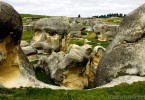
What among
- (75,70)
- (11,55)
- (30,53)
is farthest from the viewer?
(30,53)

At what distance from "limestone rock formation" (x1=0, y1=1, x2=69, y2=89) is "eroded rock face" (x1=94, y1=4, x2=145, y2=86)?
5.36 meters

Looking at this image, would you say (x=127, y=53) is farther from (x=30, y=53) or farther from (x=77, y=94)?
(x=30, y=53)

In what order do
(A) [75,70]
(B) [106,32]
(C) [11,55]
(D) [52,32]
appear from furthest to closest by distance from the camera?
1. (B) [106,32]
2. (D) [52,32]
3. (A) [75,70]
4. (C) [11,55]

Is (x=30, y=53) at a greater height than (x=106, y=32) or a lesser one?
greater

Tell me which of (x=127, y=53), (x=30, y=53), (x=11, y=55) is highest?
(x=11, y=55)

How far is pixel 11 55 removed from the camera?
31.2 metres

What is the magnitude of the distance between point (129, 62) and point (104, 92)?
7.31m

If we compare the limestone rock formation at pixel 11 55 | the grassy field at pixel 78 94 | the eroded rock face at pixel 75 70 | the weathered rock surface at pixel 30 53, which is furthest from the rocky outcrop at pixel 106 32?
the grassy field at pixel 78 94

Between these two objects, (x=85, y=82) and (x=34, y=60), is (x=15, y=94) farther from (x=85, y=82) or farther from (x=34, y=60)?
(x=34, y=60)

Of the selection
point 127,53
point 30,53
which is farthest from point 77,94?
point 30,53

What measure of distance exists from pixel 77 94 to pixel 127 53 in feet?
30.6

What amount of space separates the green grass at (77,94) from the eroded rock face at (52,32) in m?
35.3

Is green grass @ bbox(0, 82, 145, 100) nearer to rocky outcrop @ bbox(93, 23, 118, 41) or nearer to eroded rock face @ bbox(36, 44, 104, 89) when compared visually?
eroded rock face @ bbox(36, 44, 104, 89)

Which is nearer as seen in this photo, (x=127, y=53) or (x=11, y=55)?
(x=11, y=55)
